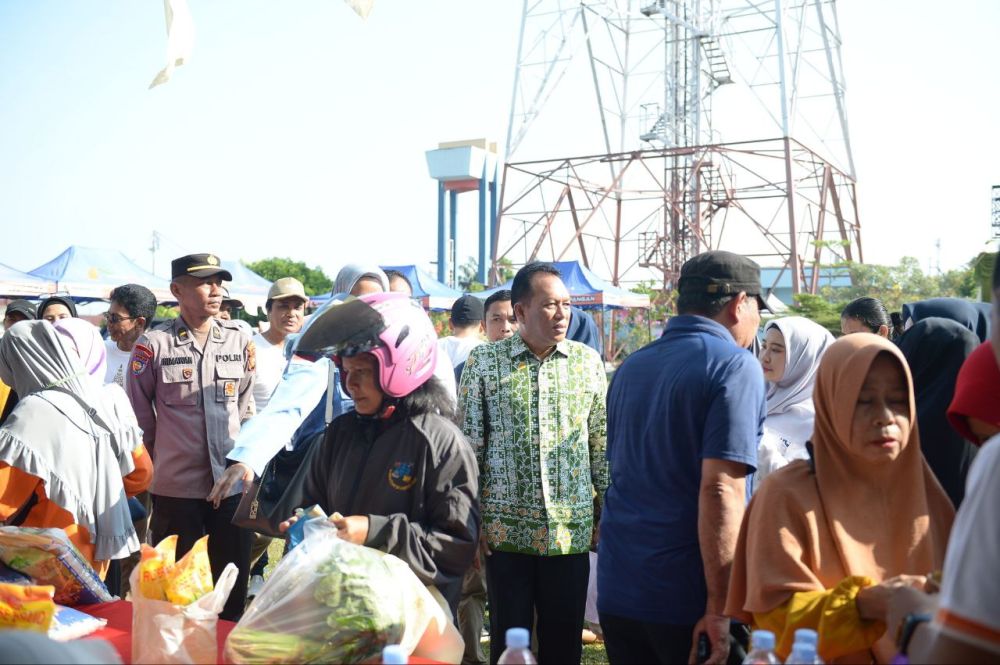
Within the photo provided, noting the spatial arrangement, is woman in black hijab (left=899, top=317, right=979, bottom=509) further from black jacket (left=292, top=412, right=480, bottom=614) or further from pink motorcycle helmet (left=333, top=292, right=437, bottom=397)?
pink motorcycle helmet (left=333, top=292, right=437, bottom=397)

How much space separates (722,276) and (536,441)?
96 centimetres

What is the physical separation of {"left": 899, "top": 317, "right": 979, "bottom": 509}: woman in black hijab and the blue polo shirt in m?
0.75

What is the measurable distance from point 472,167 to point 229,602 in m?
42.9

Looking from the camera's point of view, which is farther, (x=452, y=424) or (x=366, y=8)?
(x=366, y=8)

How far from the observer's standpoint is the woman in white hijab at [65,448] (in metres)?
2.75

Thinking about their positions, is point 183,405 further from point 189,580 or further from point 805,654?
point 805,654

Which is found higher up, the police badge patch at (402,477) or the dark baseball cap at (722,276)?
the dark baseball cap at (722,276)

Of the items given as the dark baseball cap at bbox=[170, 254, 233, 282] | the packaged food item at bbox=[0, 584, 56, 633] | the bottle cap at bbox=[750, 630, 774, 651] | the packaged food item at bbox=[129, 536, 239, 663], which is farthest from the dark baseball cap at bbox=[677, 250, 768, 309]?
the dark baseball cap at bbox=[170, 254, 233, 282]

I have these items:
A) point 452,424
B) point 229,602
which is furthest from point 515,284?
point 229,602

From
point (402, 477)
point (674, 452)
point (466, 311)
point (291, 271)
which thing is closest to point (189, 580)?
point (402, 477)

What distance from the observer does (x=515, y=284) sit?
10.5ft

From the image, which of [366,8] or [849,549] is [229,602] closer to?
[366,8]

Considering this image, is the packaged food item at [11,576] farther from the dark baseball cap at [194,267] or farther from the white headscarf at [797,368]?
the white headscarf at [797,368]

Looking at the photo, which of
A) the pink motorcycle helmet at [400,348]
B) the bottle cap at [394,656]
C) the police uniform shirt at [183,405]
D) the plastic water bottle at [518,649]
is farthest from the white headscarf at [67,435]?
the plastic water bottle at [518,649]
